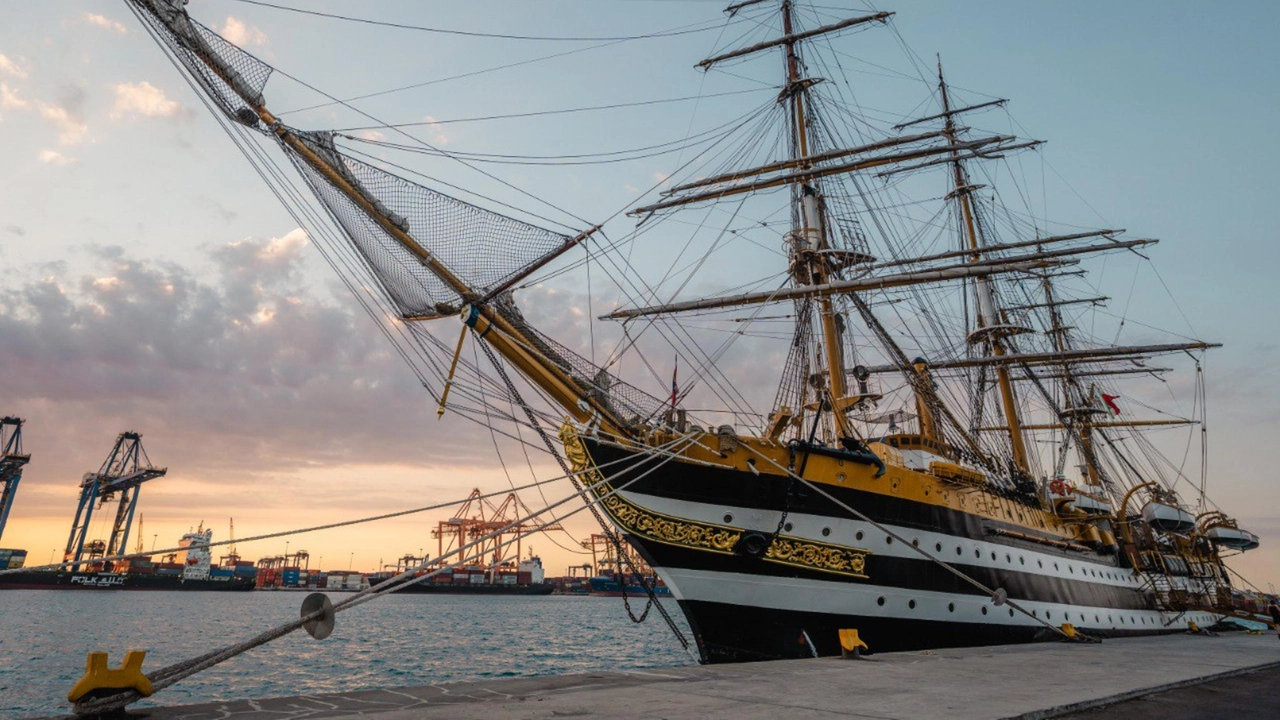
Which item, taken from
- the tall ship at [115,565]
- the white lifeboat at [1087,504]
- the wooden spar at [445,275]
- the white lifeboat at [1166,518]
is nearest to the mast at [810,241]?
the wooden spar at [445,275]

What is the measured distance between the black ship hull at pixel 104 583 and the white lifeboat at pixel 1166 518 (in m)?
97.1

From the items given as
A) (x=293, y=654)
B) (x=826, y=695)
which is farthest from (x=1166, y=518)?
(x=293, y=654)

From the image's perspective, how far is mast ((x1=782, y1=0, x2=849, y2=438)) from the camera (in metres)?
19.0

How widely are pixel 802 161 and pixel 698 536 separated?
44.8ft

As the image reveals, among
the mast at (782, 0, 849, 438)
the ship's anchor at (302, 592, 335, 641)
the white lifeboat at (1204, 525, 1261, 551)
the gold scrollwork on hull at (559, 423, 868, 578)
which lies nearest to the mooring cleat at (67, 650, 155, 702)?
the ship's anchor at (302, 592, 335, 641)

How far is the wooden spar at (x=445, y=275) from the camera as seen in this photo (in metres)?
9.46

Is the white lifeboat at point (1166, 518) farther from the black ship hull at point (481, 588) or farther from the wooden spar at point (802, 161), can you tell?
the black ship hull at point (481, 588)

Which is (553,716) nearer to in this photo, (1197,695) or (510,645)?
(1197,695)

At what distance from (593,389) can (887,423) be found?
10777 mm

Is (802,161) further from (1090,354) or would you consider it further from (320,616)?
(320,616)

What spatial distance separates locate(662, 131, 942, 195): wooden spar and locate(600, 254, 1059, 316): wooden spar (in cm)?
462

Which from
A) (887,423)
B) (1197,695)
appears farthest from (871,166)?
(1197,695)

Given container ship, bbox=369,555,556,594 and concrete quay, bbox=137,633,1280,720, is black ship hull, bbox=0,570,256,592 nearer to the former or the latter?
container ship, bbox=369,555,556,594

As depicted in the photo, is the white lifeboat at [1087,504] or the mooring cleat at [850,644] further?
the white lifeboat at [1087,504]
